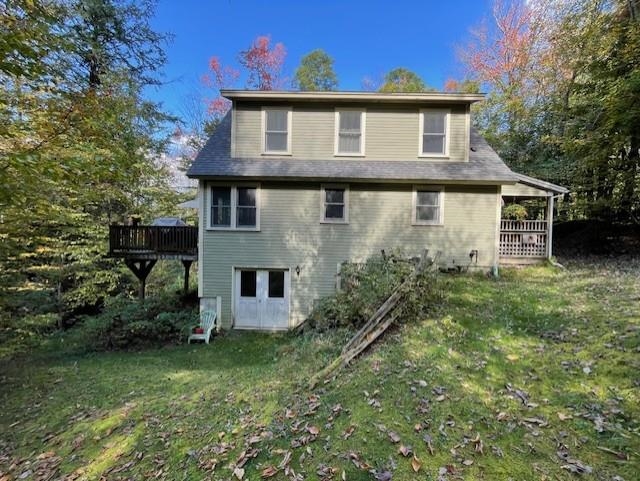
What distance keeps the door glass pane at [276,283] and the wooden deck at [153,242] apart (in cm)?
277

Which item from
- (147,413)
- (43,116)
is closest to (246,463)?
(147,413)

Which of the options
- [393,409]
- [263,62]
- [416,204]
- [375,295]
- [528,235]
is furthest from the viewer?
[263,62]

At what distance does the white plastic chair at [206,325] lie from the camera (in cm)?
1028

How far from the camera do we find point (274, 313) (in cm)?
1112

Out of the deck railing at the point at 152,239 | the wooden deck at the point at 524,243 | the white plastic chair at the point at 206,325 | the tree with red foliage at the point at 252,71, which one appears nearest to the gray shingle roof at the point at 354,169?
the deck railing at the point at 152,239

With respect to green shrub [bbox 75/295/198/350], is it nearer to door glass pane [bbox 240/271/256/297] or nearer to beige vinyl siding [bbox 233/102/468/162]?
door glass pane [bbox 240/271/256/297]

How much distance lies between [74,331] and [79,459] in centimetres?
982

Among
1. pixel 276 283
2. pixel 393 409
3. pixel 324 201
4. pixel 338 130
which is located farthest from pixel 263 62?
pixel 393 409

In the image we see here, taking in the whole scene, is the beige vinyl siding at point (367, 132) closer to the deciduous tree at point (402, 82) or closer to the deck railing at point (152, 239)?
the deck railing at point (152, 239)

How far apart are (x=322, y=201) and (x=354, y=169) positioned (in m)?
1.46

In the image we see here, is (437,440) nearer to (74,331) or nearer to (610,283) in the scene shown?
(610,283)

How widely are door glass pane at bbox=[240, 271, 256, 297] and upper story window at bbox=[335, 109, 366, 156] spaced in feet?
16.6

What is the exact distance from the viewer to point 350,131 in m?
11.0

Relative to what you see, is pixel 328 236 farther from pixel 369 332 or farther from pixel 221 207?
pixel 369 332
